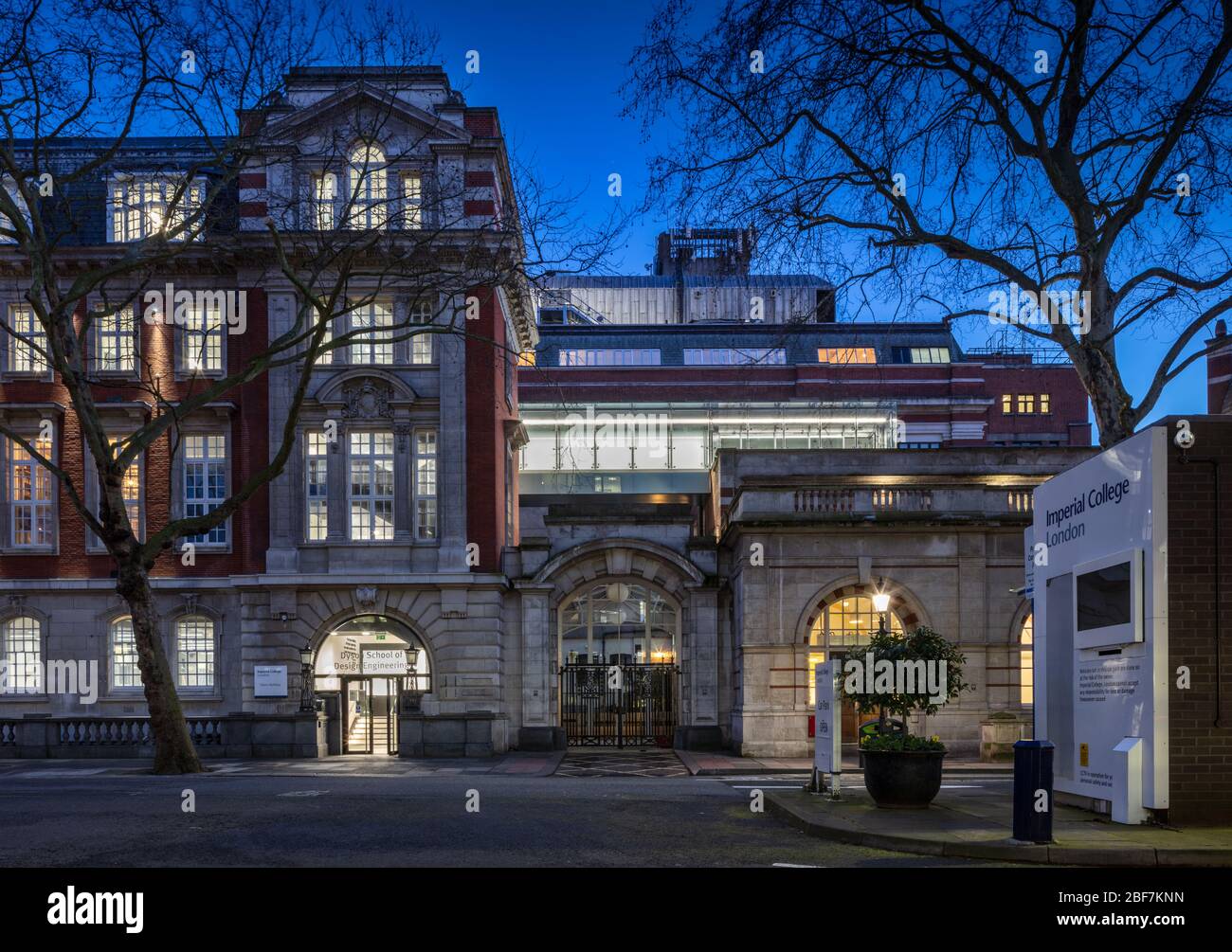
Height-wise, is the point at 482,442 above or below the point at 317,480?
above

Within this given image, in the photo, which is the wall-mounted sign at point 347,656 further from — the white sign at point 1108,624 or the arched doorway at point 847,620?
the white sign at point 1108,624

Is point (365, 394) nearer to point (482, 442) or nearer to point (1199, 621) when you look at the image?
point (482, 442)

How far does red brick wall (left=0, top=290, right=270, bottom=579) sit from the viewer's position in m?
36.3

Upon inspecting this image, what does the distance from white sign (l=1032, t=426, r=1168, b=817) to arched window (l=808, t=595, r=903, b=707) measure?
15170mm

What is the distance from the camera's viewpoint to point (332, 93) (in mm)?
35281

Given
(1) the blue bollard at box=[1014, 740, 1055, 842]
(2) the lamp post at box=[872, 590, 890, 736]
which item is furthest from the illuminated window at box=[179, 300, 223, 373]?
(1) the blue bollard at box=[1014, 740, 1055, 842]

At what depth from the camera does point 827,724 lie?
674 inches

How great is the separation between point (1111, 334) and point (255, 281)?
81.2 ft

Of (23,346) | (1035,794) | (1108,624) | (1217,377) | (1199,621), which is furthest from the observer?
(1217,377)

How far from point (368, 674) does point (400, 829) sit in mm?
23250

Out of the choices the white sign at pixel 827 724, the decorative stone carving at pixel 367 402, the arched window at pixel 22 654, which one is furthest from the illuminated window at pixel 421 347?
the white sign at pixel 827 724

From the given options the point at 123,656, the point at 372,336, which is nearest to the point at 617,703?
the point at 372,336

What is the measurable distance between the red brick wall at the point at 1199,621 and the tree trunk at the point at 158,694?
19.4 meters
